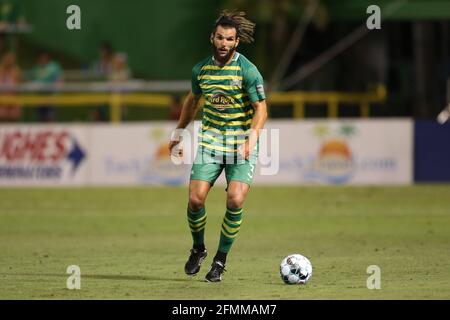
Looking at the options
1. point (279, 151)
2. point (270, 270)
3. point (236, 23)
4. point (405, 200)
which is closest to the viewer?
point (236, 23)

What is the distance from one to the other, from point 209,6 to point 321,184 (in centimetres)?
756

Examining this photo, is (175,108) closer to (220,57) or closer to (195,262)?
(195,262)

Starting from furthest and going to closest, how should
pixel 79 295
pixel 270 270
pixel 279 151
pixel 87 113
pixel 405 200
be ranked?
pixel 87 113
pixel 279 151
pixel 405 200
pixel 270 270
pixel 79 295

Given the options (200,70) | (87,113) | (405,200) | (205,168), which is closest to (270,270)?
(205,168)

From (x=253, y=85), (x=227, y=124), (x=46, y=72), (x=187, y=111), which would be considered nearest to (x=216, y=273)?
(x=227, y=124)

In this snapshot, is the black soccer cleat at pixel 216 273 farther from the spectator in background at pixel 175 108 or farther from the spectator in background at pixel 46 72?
the spectator in background at pixel 46 72

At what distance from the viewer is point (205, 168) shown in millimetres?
11758

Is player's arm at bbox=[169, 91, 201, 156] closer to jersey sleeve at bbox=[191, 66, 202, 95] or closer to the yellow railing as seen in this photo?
jersey sleeve at bbox=[191, 66, 202, 95]

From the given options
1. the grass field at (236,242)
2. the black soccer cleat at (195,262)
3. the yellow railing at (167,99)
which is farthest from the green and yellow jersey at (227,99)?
the yellow railing at (167,99)

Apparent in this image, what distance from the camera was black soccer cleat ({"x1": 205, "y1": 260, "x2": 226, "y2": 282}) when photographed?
11.5 m

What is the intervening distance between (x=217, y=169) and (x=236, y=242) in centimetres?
406

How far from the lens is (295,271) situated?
11.4 meters

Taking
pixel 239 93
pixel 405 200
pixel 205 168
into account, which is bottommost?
pixel 405 200

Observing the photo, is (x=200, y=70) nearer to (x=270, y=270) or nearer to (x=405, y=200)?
(x=270, y=270)
